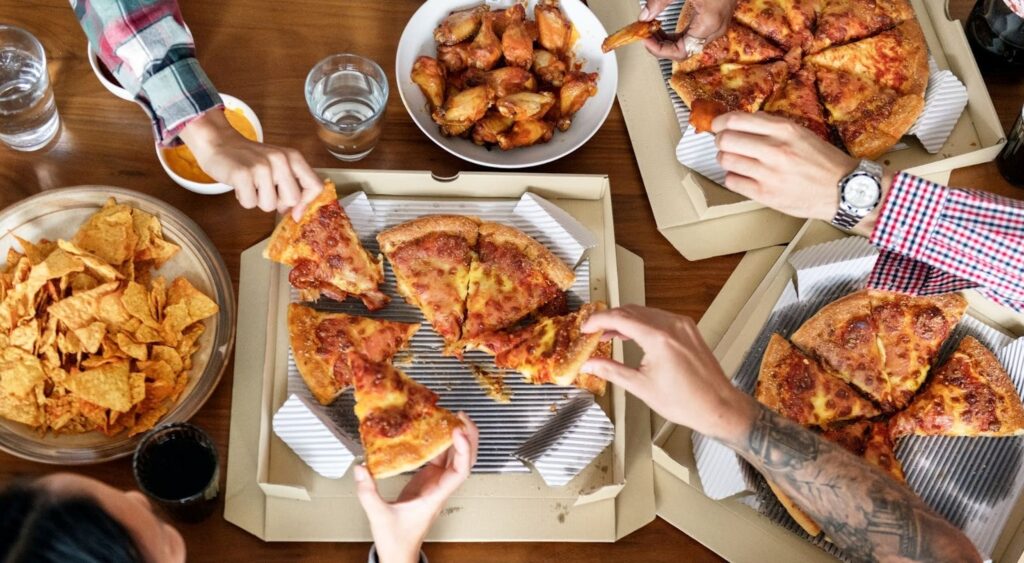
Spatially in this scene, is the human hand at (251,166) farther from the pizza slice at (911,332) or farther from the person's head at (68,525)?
the pizza slice at (911,332)

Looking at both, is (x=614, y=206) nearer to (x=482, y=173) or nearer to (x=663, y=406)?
(x=482, y=173)

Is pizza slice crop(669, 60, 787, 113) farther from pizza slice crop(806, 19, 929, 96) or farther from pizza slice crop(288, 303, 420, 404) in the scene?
pizza slice crop(288, 303, 420, 404)

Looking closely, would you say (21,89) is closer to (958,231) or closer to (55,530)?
(55,530)

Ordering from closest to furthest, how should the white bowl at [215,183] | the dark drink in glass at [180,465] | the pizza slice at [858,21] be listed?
the dark drink in glass at [180,465], the white bowl at [215,183], the pizza slice at [858,21]

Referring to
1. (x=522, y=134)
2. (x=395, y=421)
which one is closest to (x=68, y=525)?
(x=395, y=421)

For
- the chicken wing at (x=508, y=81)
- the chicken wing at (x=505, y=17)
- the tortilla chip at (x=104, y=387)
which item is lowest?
the tortilla chip at (x=104, y=387)

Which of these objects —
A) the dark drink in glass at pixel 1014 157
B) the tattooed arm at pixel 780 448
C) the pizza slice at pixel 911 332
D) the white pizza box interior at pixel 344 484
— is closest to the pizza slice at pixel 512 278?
the white pizza box interior at pixel 344 484

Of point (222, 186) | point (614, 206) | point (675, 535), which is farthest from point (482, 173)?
point (675, 535)
